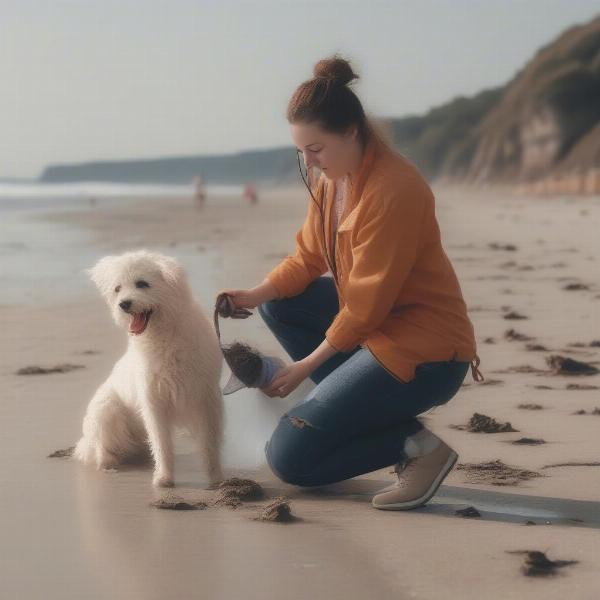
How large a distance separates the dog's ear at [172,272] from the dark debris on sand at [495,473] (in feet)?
4.00

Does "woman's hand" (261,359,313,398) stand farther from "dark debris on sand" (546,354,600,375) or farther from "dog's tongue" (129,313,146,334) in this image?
"dark debris on sand" (546,354,600,375)

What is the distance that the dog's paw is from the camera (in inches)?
154

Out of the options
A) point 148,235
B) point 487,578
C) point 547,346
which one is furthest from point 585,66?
point 487,578

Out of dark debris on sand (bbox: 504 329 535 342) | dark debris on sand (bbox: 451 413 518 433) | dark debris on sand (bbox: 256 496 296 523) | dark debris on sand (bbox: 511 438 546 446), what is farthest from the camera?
dark debris on sand (bbox: 504 329 535 342)

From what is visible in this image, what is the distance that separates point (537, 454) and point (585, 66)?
179 feet

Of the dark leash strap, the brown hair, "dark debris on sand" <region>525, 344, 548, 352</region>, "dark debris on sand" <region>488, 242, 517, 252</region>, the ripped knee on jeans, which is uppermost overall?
the brown hair

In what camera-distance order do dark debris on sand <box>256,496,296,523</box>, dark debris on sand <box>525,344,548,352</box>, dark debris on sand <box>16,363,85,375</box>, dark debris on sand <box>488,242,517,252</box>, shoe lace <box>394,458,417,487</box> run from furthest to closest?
dark debris on sand <box>488,242,517,252</box> < dark debris on sand <box>525,344,548,352</box> < dark debris on sand <box>16,363,85,375</box> < shoe lace <box>394,458,417,487</box> < dark debris on sand <box>256,496,296,523</box>

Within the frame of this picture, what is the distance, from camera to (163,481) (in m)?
3.92

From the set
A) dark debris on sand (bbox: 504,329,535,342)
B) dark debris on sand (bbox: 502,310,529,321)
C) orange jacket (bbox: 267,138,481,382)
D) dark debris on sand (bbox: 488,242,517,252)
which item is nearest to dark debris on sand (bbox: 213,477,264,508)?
orange jacket (bbox: 267,138,481,382)

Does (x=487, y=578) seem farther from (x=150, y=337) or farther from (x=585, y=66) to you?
(x=585, y=66)

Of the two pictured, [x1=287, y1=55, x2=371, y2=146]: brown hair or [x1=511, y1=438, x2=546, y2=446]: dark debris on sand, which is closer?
[x1=287, y1=55, x2=371, y2=146]: brown hair

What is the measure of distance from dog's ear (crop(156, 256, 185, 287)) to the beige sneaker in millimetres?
1028

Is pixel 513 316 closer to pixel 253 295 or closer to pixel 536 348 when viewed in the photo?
pixel 536 348

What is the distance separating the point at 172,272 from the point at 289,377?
63cm
